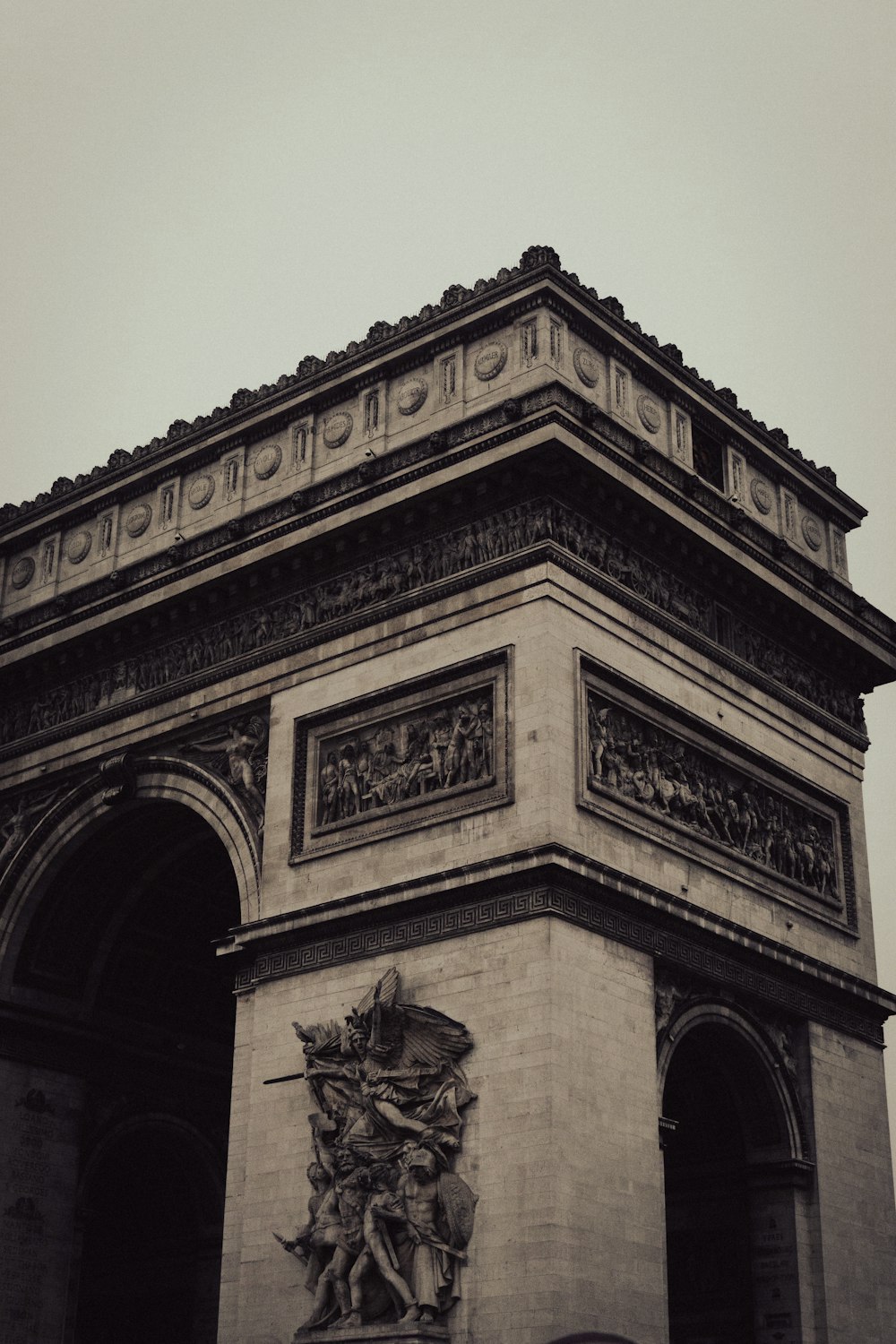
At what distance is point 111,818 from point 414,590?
738cm

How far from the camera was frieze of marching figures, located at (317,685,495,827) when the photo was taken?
84.7 ft

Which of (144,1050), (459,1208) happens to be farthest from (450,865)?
(144,1050)

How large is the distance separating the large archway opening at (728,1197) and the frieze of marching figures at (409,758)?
16.7 ft

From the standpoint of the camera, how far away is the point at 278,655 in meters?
29.0

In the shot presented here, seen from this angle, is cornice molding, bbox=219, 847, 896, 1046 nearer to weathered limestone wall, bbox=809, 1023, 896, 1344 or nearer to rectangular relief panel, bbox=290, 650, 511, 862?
weathered limestone wall, bbox=809, 1023, 896, 1344

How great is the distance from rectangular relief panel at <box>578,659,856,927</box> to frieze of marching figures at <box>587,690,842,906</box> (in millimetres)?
20

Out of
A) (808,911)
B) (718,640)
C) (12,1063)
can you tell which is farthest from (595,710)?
(12,1063)

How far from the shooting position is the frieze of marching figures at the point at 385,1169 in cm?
2305

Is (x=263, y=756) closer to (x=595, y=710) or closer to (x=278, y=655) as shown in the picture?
(x=278, y=655)

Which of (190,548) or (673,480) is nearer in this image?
(673,480)

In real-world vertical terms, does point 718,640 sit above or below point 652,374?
below

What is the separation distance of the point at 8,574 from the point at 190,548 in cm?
587

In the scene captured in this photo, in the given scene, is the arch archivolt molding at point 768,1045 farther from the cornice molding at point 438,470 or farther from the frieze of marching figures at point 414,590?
the cornice molding at point 438,470

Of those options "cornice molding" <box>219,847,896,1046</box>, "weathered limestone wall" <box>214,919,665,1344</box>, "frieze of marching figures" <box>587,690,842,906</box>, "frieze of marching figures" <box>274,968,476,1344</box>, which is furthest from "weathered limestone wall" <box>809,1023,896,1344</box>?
"frieze of marching figures" <box>274,968,476,1344</box>
